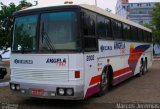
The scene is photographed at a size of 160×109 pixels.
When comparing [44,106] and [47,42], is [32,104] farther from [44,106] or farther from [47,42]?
[47,42]

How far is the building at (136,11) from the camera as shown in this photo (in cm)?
11376

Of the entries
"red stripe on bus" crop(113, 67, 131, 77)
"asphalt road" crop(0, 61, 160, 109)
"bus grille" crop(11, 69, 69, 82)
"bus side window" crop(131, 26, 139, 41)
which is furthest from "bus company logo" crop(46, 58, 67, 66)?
"bus side window" crop(131, 26, 139, 41)

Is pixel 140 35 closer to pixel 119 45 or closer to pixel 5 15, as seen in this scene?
pixel 119 45

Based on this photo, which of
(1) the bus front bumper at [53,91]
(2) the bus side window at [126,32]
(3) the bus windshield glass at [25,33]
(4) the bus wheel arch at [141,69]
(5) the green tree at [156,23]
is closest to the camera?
(1) the bus front bumper at [53,91]

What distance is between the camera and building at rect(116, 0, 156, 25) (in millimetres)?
113762

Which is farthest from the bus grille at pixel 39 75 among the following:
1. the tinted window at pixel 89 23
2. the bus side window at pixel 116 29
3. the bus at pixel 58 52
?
the bus side window at pixel 116 29

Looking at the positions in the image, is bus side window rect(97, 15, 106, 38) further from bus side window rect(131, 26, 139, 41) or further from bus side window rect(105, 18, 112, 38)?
bus side window rect(131, 26, 139, 41)

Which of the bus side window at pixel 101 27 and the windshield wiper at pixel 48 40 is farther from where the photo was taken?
the bus side window at pixel 101 27

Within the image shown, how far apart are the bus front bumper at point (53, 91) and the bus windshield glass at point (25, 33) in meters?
1.14

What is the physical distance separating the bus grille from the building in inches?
4043

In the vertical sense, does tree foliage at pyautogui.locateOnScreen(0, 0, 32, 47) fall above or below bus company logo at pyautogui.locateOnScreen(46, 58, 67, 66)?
above

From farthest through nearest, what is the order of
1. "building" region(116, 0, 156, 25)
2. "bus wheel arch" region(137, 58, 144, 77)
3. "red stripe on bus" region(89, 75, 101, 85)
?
"building" region(116, 0, 156, 25), "bus wheel arch" region(137, 58, 144, 77), "red stripe on bus" region(89, 75, 101, 85)

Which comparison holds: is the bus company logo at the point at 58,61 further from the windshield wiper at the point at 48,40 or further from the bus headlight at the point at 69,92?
the bus headlight at the point at 69,92

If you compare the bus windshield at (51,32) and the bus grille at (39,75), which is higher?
the bus windshield at (51,32)
